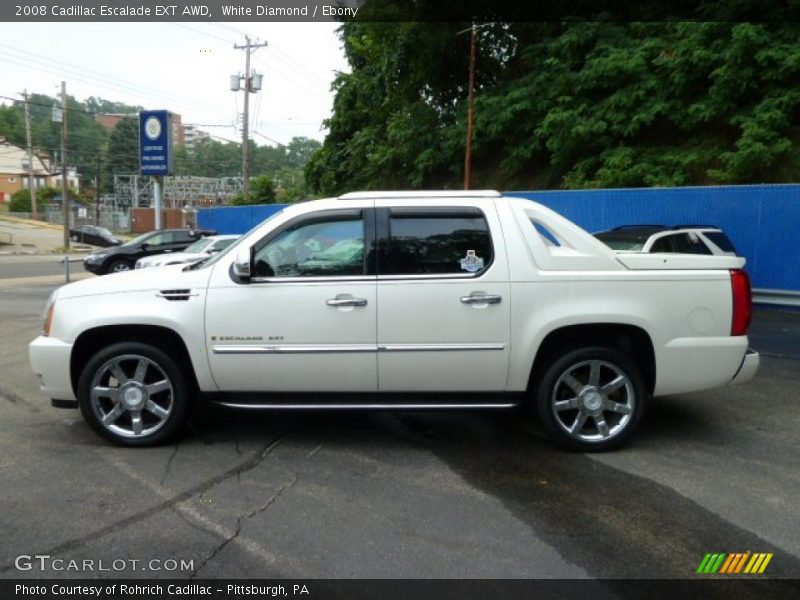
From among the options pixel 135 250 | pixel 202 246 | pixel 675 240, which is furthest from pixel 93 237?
pixel 675 240

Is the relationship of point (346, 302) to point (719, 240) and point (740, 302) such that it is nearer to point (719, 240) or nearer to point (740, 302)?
point (740, 302)

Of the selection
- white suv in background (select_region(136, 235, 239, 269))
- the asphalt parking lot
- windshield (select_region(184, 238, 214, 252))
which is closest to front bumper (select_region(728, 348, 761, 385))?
the asphalt parking lot

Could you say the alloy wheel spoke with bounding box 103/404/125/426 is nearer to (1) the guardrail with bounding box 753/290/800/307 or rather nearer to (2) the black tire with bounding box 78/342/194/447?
(2) the black tire with bounding box 78/342/194/447

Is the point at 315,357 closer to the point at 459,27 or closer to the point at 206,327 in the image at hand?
the point at 206,327

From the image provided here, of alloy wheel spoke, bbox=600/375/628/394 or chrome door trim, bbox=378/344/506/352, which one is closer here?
chrome door trim, bbox=378/344/506/352

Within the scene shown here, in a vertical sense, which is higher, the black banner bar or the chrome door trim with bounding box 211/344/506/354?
the chrome door trim with bounding box 211/344/506/354

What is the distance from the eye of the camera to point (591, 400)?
4809 mm

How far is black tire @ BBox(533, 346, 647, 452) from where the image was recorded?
4773mm

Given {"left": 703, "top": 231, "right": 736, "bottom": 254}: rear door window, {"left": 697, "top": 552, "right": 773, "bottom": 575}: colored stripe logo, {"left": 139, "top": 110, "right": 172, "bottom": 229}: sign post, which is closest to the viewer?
{"left": 697, "top": 552, "right": 773, "bottom": 575}: colored stripe logo

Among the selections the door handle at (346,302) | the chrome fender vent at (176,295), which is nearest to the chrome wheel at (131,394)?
the chrome fender vent at (176,295)

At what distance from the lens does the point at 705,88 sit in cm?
1650

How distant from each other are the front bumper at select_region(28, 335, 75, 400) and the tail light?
4719 millimetres

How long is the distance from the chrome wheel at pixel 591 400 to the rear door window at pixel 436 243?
3.43 feet

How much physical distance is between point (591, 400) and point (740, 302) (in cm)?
126
